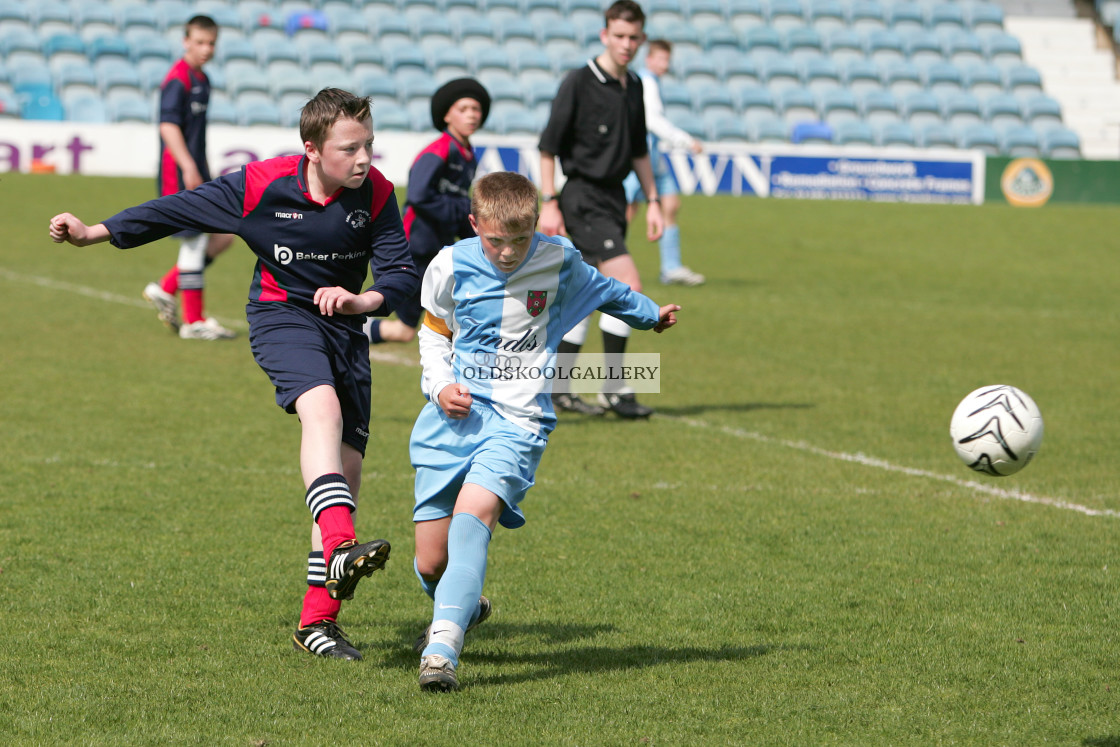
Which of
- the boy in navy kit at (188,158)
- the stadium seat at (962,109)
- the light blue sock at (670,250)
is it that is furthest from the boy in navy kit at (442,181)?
the stadium seat at (962,109)

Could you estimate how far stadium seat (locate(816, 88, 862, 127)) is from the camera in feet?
95.2

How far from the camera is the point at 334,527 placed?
3797 millimetres

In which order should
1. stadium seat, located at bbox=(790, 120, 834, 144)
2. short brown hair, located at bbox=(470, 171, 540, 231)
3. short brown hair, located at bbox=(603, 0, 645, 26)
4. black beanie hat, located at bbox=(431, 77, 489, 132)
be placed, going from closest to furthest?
short brown hair, located at bbox=(470, 171, 540, 231)
black beanie hat, located at bbox=(431, 77, 489, 132)
short brown hair, located at bbox=(603, 0, 645, 26)
stadium seat, located at bbox=(790, 120, 834, 144)

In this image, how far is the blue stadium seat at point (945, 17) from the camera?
32.6 m

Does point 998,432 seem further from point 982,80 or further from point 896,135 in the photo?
point 982,80

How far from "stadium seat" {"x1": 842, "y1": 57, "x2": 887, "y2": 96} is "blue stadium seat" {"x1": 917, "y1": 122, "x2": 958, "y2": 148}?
2.21 meters

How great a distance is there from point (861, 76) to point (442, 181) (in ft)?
79.6

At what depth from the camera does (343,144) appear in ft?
13.2

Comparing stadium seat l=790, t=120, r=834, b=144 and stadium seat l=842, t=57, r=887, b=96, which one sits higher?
stadium seat l=842, t=57, r=887, b=96

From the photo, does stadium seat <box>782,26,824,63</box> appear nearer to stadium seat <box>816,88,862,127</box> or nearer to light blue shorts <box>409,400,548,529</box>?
stadium seat <box>816,88,862,127</box>

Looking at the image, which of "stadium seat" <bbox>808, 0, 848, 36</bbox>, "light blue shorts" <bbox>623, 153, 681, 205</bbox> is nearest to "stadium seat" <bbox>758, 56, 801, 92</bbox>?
"stadium seat" <bbox>808, 0, 848, 36</bbox>

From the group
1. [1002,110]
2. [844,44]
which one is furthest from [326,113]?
[844,44]

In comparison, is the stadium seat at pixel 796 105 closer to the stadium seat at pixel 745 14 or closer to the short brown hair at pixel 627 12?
the stadium seat at pixel 745 14

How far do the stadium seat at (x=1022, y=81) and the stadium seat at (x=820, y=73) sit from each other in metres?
4.13
